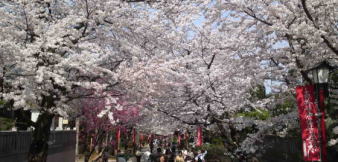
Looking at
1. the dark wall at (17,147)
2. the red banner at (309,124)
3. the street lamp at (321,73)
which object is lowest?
the dark wall at (17,147)

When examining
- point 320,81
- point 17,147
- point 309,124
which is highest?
point 320,81

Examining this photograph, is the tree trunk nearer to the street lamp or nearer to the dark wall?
the dark wall

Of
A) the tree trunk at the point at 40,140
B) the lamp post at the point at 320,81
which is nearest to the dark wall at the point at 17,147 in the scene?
the tree trunk at the point at 40,140

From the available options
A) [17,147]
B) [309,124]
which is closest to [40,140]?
[17,147]

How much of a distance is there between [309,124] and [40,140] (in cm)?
638

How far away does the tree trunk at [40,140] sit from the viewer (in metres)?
9.16

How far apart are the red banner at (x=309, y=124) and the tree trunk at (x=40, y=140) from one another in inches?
231

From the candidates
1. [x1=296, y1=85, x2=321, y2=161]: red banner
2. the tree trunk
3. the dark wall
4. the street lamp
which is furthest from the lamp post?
the dark wall

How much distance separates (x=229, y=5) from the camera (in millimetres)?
9320

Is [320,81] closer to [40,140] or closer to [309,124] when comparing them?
[309,124]

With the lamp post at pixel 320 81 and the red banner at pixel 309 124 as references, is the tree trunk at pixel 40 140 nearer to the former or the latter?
the red banner at pixel 309 124

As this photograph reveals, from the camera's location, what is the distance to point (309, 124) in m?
7.32

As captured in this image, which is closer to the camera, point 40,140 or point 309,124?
point 309,124

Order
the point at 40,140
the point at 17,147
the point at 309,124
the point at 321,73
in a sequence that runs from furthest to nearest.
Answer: the point at 17,147 < the point at 40,140 < the point at 309,124 < the point at 321,73
